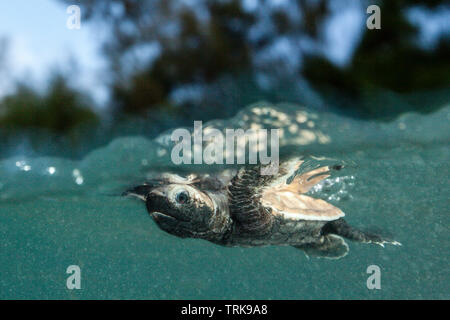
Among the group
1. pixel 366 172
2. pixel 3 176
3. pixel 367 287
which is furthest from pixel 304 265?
pixel 3 176

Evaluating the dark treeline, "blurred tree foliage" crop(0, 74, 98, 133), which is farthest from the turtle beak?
the dark treeline

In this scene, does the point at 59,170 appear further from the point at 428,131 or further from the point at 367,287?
the point at 367,287

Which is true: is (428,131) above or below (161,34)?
below

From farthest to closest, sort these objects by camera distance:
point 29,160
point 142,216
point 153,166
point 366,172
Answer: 1. point 142,216
2. point 366,172
3. point 153,166
4. point 29,160

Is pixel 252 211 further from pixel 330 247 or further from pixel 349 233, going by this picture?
pixel 349 233

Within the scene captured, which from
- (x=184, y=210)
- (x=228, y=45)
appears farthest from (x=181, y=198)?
(x=228, y=45)

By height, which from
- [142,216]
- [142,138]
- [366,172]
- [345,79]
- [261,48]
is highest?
[261,48]

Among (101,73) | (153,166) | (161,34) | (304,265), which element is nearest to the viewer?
(161,34)
